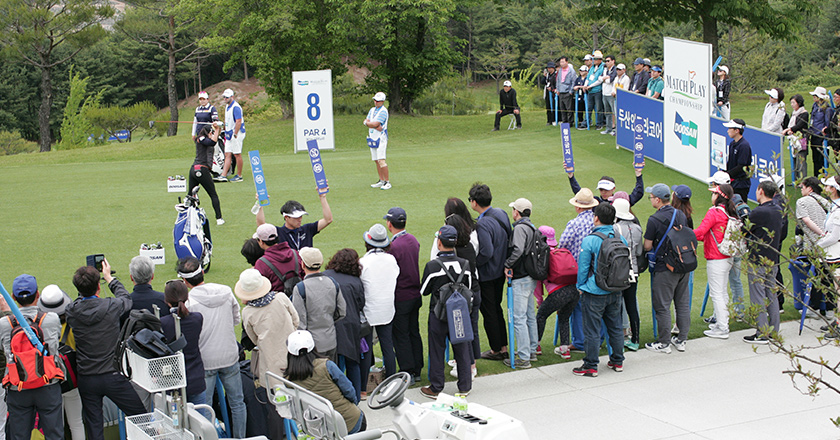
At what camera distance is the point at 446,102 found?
118ft

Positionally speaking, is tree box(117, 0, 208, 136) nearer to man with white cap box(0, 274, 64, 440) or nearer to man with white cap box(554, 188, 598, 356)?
man with white cap box(554, 188, 598, 356)

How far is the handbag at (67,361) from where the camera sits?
254 inches

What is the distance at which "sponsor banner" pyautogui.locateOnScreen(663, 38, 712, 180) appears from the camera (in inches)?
597

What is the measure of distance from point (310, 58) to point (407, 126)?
4.93 metres

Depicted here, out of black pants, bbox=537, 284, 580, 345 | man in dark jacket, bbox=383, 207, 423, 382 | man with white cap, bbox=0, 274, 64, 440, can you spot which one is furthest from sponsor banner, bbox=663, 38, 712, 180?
man with white cap, bbox=0, 274, 64, 440

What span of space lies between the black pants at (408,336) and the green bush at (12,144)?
41.5 m

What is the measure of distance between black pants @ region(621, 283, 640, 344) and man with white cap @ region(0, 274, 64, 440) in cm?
563

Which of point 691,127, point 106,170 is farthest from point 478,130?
point 106,170

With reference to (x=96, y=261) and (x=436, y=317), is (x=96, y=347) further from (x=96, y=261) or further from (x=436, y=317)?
(x=436, y=317)

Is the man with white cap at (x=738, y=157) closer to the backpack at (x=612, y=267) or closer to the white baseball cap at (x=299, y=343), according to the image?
the backpack at (x=612, y=267)

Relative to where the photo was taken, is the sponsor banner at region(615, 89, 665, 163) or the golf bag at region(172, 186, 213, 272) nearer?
the golf bag at region(172, 186, 213, 272)

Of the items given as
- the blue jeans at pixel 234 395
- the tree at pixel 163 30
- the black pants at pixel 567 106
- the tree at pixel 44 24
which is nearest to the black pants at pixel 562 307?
the blue jeans at pixel 234 395

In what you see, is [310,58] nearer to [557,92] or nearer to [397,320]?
[557,92]

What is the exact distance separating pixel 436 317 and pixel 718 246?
3609 mm
